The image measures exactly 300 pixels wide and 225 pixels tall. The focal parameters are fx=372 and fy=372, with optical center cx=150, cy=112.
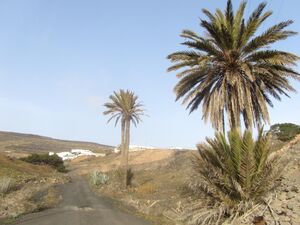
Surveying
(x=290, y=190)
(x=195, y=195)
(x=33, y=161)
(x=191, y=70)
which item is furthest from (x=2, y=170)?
(x=290, y=190)

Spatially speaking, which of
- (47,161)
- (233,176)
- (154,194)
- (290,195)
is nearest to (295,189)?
(290,195)

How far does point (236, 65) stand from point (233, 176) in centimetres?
836

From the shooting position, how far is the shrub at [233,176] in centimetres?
1439

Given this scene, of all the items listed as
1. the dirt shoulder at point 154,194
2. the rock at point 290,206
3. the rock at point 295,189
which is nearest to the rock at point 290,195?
the rock at point 295,189

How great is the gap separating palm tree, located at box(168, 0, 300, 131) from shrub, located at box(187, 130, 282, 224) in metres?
5.72

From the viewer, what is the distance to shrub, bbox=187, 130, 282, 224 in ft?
47.2

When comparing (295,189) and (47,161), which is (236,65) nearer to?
(295,189)

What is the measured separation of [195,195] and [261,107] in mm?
7949

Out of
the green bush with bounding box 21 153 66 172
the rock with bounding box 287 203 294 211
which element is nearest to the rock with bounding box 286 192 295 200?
the rock with bounding box 287 203 294 211

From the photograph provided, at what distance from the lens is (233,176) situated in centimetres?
1493

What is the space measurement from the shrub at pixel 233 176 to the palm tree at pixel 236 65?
18.8ft

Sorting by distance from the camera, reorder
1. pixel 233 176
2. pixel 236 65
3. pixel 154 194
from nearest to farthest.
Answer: pixel 233 176 < pixel 236 65 < pixel 154 194

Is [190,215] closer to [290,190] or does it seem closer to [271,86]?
[290,190]

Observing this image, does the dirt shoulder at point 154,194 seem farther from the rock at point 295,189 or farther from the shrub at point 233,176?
the rock at point 295,189
